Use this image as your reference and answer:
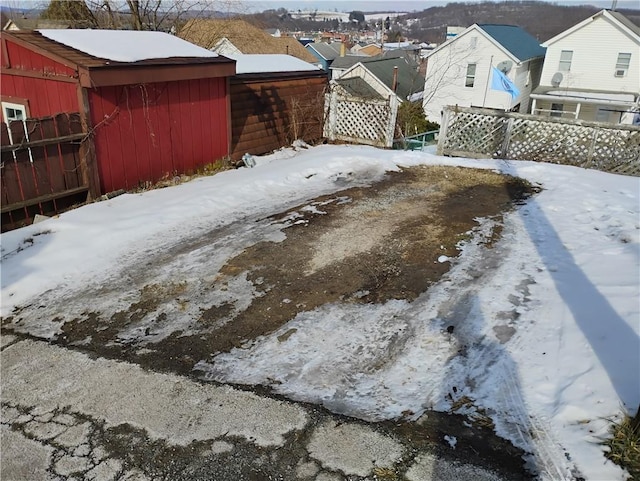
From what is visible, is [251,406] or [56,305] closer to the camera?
[251,406]

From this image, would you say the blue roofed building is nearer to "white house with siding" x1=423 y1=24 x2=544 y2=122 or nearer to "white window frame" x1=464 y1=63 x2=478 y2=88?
"white house with siding" x1=423 y1=24 x2=544 y2=122

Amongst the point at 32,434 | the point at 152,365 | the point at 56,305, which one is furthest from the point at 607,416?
the point at 56,305

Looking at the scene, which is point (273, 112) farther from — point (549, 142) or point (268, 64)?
point (549, 142)

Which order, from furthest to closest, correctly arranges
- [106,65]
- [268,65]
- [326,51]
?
[326,51]
[268,65]
[106,65]

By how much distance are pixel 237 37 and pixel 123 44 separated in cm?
2449

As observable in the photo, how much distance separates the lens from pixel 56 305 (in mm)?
4410

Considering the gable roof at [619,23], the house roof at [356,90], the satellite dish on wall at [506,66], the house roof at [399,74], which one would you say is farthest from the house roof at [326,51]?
the gable roof at [619,23]

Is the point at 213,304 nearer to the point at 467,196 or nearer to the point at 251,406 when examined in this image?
the point at 251,406

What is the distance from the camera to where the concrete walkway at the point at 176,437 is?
263 cm

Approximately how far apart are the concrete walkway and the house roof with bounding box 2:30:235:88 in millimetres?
4404

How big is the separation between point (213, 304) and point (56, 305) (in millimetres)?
1442

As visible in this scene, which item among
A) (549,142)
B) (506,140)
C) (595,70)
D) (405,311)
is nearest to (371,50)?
(595,70)

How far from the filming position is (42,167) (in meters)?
6.13

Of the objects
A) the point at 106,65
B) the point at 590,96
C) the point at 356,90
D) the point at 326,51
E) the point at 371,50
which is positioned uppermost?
the point at 371,50
